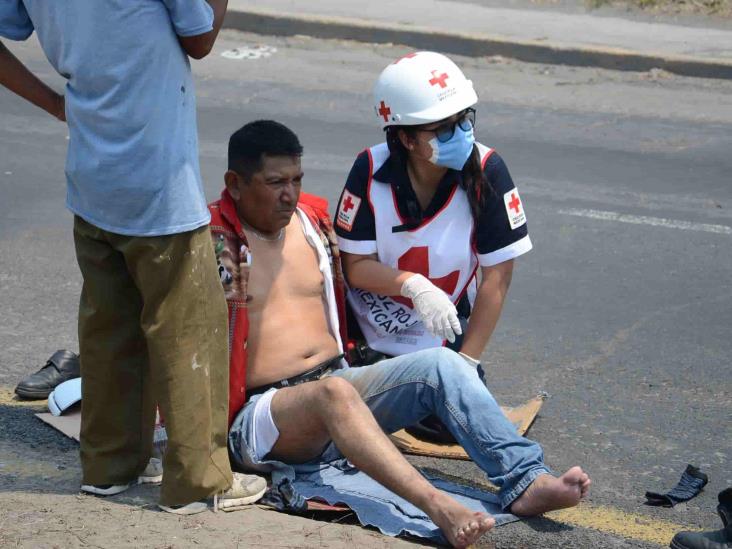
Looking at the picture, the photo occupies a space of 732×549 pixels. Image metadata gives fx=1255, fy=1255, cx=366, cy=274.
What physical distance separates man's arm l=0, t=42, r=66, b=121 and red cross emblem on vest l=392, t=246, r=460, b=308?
145 cm

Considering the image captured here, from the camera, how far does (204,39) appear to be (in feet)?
11.6

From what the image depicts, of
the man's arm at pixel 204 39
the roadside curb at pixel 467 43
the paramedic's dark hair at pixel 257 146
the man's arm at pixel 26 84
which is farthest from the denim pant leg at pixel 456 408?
the roadside curb at pixel 467 43

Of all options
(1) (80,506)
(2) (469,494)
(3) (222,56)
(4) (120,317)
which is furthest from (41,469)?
(3) (222,56)

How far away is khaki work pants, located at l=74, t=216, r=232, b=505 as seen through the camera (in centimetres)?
366

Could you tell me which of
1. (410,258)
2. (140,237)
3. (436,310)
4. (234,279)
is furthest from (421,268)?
(140,237)

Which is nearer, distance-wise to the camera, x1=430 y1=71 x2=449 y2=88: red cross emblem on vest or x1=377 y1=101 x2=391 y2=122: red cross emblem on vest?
x1=430 y1=71 x2=449 y2=88: red cross emblem on vest

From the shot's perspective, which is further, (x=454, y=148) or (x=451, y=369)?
(x=454, y=148)

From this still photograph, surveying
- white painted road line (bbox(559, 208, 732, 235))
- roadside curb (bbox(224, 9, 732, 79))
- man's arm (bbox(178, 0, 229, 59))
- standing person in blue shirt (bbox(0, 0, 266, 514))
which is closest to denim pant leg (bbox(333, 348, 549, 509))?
standing person in blue shirt (bbox(0, 0, 266, 514))

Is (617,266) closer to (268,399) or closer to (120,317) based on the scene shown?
(268,399)

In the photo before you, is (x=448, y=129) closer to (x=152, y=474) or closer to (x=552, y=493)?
(x=552, y=493)

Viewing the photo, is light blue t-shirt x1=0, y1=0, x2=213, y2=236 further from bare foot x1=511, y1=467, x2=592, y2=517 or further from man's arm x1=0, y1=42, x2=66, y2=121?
bare foot x1=511, y1=467, x2=592, y2=517

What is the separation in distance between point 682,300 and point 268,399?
285 cm

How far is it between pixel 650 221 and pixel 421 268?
304cm

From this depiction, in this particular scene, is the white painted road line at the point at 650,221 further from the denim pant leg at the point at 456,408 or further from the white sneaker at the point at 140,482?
the white sneaker at the point at 140,482
